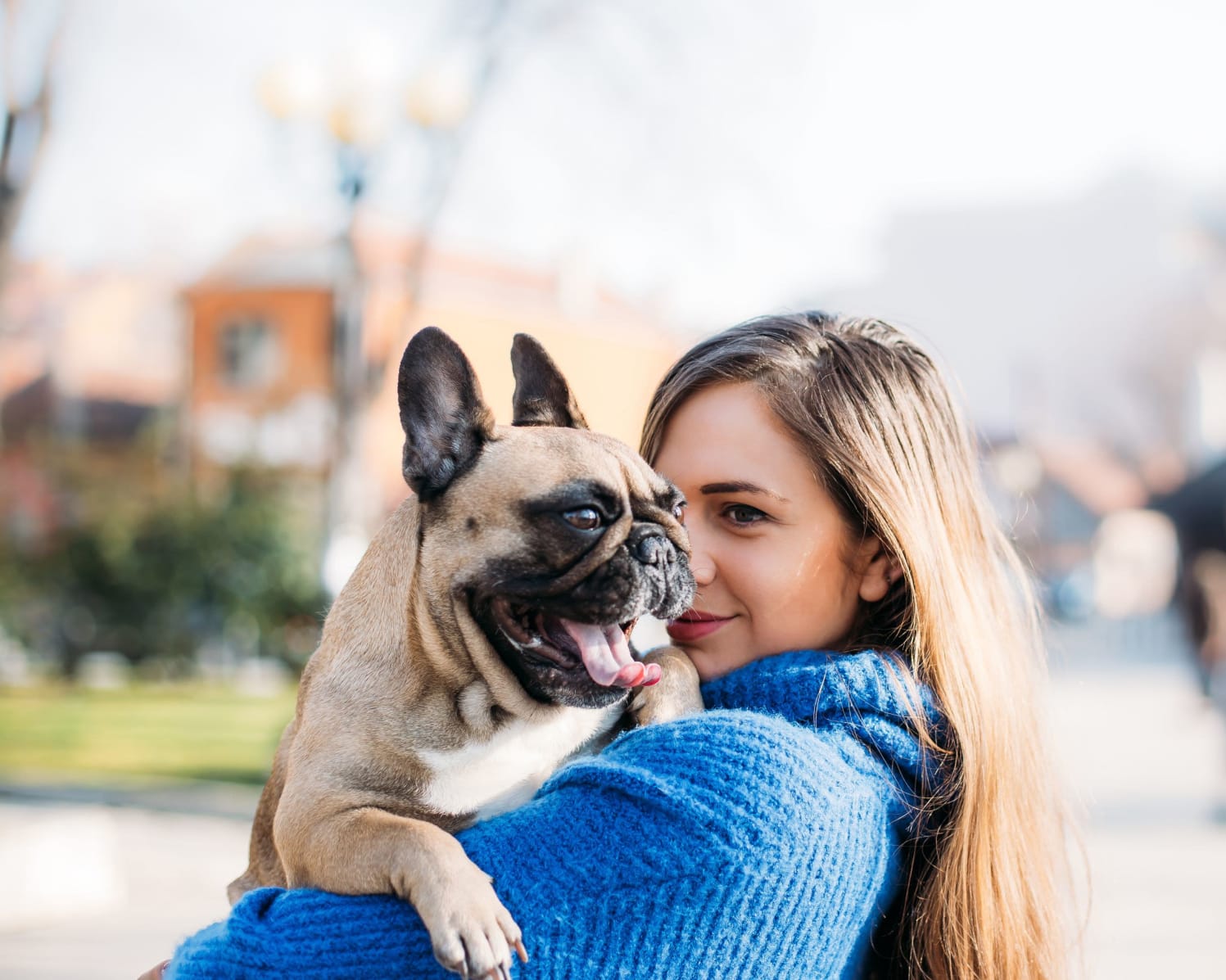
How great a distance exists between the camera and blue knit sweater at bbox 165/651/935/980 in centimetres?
153

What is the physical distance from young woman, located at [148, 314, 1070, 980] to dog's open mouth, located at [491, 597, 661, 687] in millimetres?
152

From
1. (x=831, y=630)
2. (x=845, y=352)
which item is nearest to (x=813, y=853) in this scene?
(x=831, y=630)

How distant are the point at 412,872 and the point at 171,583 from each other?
59.2 ft

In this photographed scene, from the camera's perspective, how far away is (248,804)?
9.05 meters

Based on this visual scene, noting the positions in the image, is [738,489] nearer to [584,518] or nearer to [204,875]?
A: [584,518]

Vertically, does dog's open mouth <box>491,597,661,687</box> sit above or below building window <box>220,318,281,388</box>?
above

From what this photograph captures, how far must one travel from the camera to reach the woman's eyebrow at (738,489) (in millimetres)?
1945

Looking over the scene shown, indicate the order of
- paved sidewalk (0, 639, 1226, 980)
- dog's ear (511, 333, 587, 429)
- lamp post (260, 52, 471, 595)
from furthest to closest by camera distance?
lamp post (260, 52, 471, 595) < paved sidewalk (0, 639, 1226, 980) < dog's ear (511, 333, 587, 429)

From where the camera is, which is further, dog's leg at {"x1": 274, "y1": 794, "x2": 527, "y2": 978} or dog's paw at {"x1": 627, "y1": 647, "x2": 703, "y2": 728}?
dog's paw at {"x1": 627, "y1": 647, "x2": 703, "y2": 728}

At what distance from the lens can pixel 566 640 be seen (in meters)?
2.04

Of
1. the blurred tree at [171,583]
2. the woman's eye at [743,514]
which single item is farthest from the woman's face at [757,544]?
the blurred tree at [171,583]

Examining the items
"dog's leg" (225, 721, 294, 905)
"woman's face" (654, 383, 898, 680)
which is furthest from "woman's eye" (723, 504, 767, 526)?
"dog's leg" (225, 721, 294, 905)

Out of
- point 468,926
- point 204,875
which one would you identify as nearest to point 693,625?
point 468,926

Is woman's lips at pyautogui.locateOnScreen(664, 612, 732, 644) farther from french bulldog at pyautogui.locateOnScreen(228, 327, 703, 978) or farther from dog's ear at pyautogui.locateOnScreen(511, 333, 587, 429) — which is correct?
dog's ear at pyautogui.locateOnScreen(511, 333, 587, 429)
